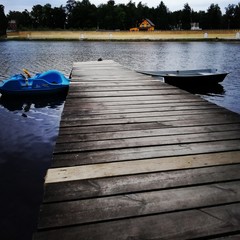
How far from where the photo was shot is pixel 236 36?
7962cm

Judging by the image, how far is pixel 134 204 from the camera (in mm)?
2166

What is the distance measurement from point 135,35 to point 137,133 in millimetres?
86305

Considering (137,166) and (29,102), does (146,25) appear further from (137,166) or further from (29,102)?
(137,166)

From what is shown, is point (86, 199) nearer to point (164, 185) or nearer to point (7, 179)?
point (164, 185)

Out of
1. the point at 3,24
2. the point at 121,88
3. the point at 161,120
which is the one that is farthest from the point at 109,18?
the point at 161,120

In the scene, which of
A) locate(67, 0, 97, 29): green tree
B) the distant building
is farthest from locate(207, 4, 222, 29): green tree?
locate(67, 0, 97, 29): green tree

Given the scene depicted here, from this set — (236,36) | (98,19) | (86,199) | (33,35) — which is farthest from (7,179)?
(98,19)

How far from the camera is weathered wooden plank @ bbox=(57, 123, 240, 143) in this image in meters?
3.62

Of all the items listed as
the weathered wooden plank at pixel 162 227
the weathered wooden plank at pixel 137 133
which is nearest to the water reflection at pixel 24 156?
the weathered wooden plank at pixel 137 133

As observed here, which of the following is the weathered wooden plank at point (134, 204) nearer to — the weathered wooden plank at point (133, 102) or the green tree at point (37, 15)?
the weathered wooden plank at point (133, 102)

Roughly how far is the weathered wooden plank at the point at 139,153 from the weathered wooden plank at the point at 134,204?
72cm

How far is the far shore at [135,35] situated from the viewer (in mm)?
82688

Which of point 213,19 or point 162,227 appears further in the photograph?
point 213,19

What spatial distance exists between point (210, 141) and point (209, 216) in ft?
5.23
